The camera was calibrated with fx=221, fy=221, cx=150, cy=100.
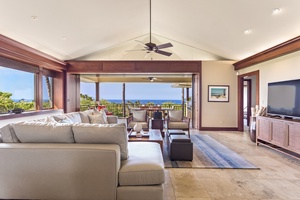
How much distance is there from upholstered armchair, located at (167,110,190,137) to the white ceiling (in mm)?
2409

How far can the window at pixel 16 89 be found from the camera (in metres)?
5.44

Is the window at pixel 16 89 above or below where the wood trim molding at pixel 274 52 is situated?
below

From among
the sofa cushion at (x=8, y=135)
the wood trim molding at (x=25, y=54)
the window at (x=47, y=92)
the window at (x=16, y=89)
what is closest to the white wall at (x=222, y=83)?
the wood trim molding at (x=25, y=54)

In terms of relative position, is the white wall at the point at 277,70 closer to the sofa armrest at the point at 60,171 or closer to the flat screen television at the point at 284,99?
the flat screen television at the point at 284,99

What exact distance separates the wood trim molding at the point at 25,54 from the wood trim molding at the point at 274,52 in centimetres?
613

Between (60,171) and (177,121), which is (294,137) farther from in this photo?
(60,171)

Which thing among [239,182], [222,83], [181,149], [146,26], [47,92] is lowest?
[239,182]

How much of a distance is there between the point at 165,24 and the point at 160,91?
11.9m

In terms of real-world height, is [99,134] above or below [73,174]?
above

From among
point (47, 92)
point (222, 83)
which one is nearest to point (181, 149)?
point (222, 83)

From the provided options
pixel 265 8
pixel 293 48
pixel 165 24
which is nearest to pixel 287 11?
pixel 265 8

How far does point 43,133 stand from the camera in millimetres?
2523

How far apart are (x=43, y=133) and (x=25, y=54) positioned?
4007 millimetres

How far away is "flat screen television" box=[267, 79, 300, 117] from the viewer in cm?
466
